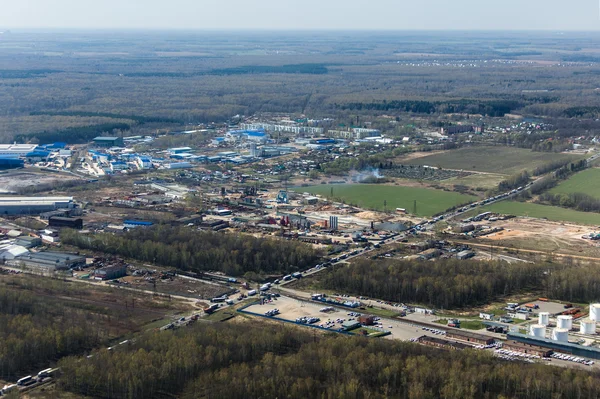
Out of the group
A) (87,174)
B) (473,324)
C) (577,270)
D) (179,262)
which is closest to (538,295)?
(577,270)

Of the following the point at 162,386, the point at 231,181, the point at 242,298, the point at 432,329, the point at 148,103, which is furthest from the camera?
the point at 148,103

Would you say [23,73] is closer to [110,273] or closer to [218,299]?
[110,273]

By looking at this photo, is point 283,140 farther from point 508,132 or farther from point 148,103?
point 148,103

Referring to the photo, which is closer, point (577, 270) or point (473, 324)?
point (473, 324)

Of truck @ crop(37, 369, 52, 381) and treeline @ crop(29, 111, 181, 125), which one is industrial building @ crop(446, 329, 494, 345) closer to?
truck @ crop(37, 369, 52, 381)

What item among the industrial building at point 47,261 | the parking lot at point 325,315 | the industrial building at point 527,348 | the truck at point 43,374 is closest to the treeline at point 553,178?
the parking lot at point 325,315

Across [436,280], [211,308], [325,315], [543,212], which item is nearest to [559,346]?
[436,280]

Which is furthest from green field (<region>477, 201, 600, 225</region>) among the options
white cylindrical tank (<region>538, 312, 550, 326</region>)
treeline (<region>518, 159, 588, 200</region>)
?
white cylindrical tank (<region>538, 312, 550, 326</region>)
